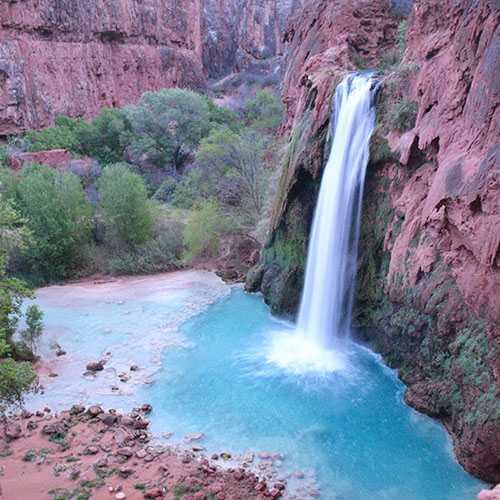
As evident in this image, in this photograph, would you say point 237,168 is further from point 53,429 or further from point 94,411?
point 53,429

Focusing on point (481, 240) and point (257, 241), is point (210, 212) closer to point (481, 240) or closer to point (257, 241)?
point (257, 241)

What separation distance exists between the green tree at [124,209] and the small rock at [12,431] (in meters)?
13.7

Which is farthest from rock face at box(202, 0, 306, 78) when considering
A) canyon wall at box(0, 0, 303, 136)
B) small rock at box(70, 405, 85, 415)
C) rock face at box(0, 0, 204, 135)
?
small rock at box(70, 405, 85, 415)

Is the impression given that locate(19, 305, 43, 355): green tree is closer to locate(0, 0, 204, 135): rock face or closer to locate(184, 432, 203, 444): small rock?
locate(184, 432, 203, 444): small rock

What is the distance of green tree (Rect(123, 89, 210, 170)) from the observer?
109ft

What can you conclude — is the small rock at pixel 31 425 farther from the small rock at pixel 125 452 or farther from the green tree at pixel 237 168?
the green tree at pixel 237 168

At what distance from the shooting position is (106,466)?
312 inches

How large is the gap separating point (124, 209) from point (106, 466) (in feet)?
50.5

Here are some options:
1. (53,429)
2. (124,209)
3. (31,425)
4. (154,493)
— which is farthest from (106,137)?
(154,493)

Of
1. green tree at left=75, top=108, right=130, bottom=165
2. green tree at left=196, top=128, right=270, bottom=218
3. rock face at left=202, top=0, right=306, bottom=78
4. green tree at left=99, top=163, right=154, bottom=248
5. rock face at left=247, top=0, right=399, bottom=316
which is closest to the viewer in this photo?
rock face at left=247, top=0, right=399, bottom=316

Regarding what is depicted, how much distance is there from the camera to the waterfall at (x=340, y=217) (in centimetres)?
1298

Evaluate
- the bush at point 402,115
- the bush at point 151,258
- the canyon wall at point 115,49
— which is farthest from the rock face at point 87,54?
the bush at point 402,115

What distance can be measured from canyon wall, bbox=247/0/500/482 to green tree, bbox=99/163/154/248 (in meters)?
8.68

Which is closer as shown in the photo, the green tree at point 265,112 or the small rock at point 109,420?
the small rock at point 109,420
